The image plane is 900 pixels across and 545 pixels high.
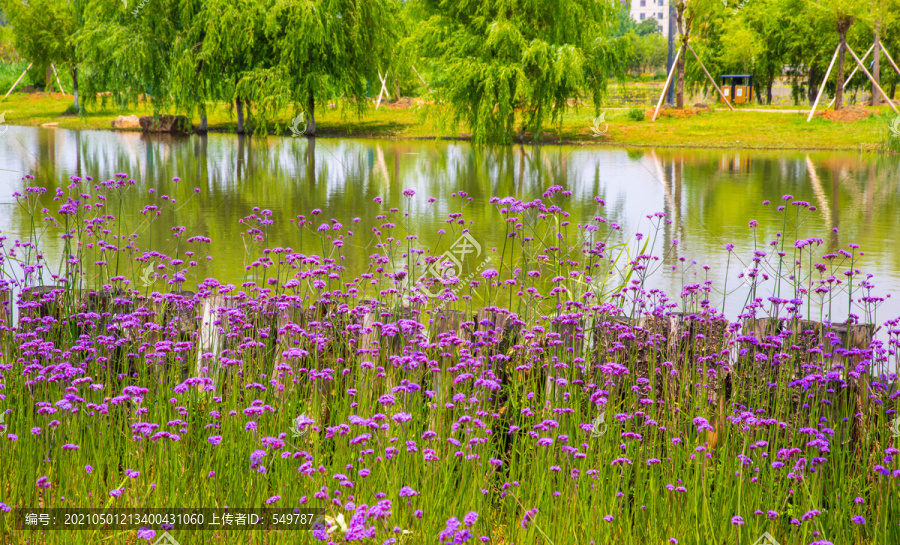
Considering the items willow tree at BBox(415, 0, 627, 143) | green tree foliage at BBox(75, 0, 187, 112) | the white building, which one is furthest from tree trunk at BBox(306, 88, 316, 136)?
the white building

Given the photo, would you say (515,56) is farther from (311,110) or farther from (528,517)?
(528,517)

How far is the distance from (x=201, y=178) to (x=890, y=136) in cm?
1768

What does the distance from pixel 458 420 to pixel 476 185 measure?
1120 cm

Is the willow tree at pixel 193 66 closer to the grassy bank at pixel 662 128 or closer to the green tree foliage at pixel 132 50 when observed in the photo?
the green tree foliage at pixel 132 50

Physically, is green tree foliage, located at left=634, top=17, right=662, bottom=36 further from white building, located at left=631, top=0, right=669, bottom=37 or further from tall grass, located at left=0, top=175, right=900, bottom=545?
tall grass, located at left=0, top=175, right=900, bottom=545

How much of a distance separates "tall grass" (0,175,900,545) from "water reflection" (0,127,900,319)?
2313 millimetres

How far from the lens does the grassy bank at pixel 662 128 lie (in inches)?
959

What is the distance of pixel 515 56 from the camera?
22516 millimetres

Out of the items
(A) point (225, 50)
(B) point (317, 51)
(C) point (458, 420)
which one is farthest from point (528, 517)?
(A) point (225, 50)

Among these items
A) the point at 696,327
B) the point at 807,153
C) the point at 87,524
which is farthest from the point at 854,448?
the point at 807,153

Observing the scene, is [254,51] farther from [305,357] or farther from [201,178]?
[305,357]

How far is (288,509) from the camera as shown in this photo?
2385 millimetres

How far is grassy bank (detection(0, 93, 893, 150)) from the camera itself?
959 inches

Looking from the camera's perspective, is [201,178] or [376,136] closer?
[201,178]
